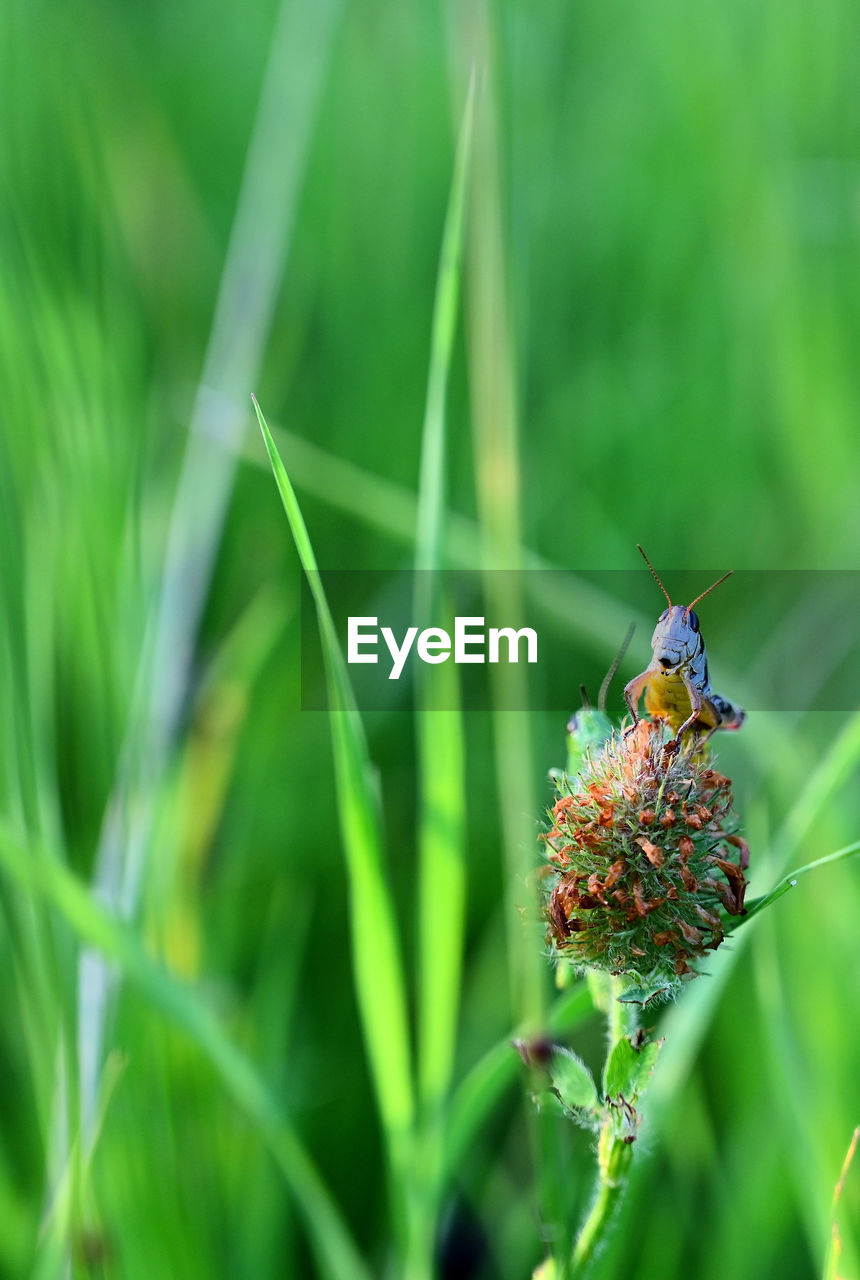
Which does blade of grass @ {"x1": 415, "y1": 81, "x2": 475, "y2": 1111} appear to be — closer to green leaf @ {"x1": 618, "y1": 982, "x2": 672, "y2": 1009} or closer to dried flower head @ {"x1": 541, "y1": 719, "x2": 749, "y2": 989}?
dried flower head @ {"x1": 541, "y1": 719, "x2": 749, "y2": 989}

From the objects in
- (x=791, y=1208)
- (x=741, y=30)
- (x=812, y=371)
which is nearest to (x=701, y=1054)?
(x=791, y=1208)

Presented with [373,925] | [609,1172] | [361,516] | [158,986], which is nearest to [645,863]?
[609,1172]

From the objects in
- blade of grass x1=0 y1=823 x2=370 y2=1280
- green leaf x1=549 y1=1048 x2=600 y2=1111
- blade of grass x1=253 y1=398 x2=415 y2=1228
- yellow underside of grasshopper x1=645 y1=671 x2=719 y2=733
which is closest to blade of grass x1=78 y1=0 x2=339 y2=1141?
blade of grass x1=0 y1=823 x2=370 y2=1280

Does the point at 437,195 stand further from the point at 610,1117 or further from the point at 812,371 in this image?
the point at 610,1117

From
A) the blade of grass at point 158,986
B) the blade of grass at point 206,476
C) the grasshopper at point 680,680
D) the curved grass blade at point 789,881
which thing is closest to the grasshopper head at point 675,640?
the grasshopper at point 680,680

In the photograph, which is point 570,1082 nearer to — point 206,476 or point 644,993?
point 644,993

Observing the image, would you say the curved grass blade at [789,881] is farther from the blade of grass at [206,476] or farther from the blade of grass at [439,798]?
the blade of grass at [206,476]

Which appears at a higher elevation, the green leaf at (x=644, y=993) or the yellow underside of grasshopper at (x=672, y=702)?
the yellow underside of grasshopper at (x=672, y=702)
